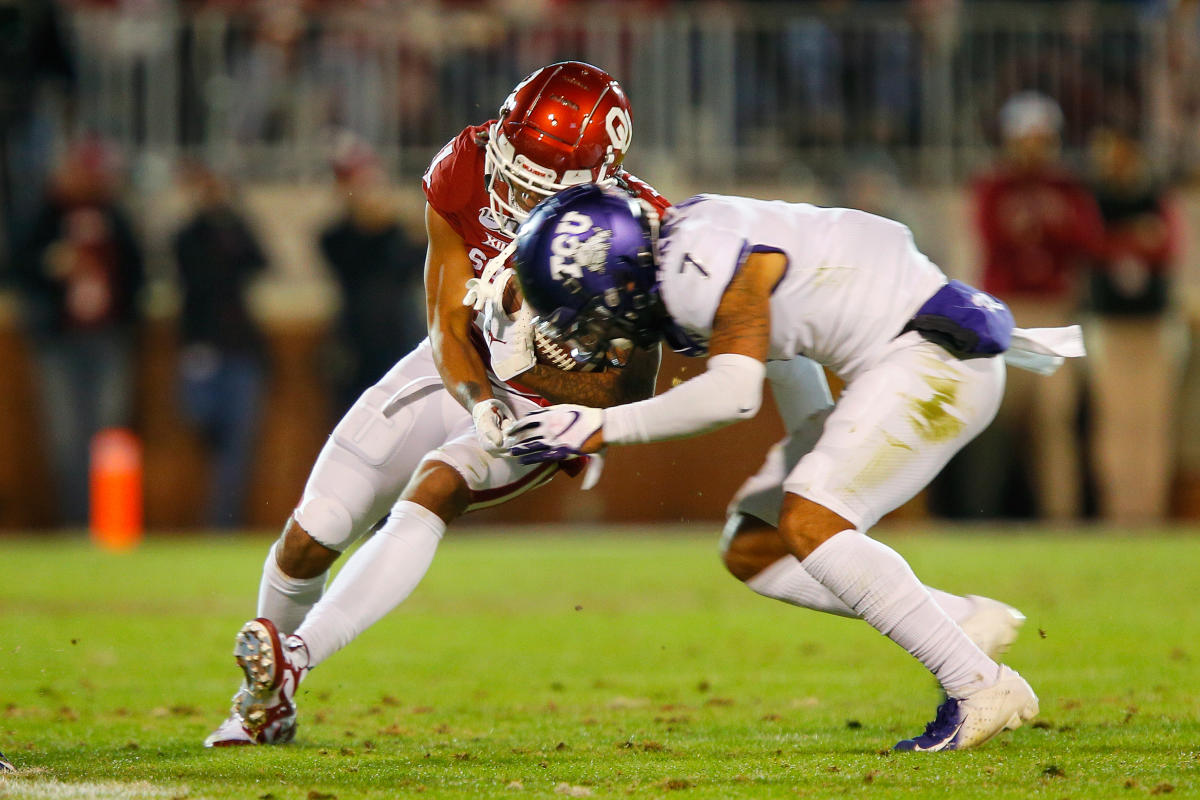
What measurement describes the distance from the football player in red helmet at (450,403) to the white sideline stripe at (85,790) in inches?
21.6

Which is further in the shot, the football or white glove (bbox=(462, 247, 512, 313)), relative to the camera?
white glove (bbox=(462, 247, 512, 313))

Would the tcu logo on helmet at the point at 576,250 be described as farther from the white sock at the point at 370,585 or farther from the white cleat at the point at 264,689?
the white cleat at the point at 264,689

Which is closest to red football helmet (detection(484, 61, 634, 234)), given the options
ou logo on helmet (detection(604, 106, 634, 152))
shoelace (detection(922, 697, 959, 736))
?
ou logo on helmet (detection(604, 106, 634, 152))

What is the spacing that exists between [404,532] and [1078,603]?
464 centimetres

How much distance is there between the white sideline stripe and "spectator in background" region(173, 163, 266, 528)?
830cm

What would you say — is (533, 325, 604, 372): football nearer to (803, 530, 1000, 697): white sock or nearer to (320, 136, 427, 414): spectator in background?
(803, 530, 1000, 697): white sock

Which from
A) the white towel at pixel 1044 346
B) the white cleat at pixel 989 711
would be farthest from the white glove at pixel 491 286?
the white cleat at pixel 989 711

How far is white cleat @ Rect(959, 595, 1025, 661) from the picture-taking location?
478 cm

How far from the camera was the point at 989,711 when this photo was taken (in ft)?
14.7

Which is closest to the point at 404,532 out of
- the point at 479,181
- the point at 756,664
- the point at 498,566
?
the point at 479,181

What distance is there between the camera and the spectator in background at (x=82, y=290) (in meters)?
12.4

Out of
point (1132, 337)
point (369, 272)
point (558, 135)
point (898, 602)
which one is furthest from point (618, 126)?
point (1132, 337)

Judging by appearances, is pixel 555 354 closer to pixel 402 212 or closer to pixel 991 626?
pixel 991 626

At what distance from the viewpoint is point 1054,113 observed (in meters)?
13.1
